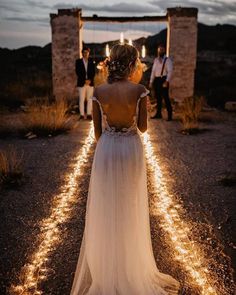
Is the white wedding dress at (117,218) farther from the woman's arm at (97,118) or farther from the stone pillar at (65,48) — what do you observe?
the stone pillar at (65,48)

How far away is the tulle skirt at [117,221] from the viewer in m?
3.20

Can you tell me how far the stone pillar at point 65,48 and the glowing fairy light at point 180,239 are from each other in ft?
28.2

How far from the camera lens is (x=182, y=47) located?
14.1m

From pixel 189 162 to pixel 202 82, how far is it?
2051 centimetres

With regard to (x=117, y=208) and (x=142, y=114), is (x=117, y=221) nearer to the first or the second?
(x=117, y=208)

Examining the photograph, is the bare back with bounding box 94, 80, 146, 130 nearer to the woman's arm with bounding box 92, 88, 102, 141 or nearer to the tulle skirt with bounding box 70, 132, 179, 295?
the woman's arm with bounding box 92, 88, 102, 141

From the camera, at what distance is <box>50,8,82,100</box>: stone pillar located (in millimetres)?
14188

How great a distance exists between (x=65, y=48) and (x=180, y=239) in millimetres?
11086

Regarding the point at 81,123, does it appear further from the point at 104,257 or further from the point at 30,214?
the point at 104,257

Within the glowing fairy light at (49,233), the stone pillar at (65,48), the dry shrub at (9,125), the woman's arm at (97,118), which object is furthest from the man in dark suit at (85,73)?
the woman's arm at (97,118)

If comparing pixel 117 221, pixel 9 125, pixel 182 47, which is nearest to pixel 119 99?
pixel 117 221

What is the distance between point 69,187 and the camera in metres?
6.16

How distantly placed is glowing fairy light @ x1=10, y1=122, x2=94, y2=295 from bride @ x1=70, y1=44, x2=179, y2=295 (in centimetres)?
50

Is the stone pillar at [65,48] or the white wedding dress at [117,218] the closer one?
the white wedding dress at [117,218]
